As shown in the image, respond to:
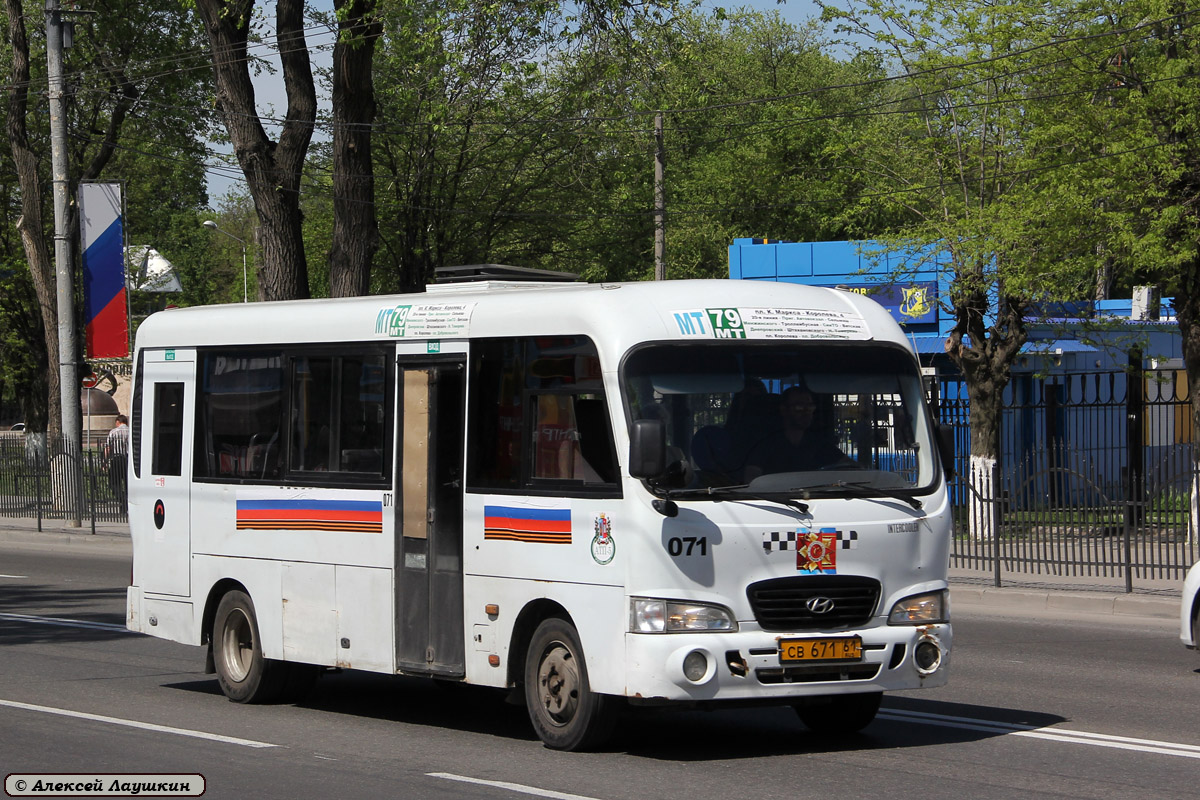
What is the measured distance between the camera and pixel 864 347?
30.3 ft

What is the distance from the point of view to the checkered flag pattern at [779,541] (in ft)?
27.5

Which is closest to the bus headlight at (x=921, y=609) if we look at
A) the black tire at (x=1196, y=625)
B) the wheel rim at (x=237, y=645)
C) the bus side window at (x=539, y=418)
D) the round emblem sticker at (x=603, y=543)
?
the round emblem sticker at (x=603, y=543)

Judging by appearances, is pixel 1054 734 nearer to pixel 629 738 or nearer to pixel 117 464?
pixel 629 738

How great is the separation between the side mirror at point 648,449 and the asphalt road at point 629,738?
5.12ft

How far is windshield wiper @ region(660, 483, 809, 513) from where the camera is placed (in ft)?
27.4

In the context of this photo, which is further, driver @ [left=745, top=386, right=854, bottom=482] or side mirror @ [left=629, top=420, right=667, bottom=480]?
driver @ [left=745, top=386, right=854, bottom=482]

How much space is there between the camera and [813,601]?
847 cm

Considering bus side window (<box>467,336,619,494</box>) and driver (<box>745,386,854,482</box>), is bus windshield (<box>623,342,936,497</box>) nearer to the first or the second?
driver (<box>745,386,854,482</box>)

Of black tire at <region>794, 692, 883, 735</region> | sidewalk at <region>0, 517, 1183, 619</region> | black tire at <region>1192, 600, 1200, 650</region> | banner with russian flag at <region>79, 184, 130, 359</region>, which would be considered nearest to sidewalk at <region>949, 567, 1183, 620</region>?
sidewalk at <region>0, 517, 1183, 619</region>

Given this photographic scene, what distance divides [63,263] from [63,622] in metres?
15.6

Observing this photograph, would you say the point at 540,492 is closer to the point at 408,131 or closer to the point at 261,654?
the point at 261,654

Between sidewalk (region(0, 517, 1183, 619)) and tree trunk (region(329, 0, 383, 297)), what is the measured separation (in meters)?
10.4


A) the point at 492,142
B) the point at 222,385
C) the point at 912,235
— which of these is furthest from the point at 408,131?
the point at 222,385

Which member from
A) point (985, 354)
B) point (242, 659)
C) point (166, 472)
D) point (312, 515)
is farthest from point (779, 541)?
point (985, 354)
